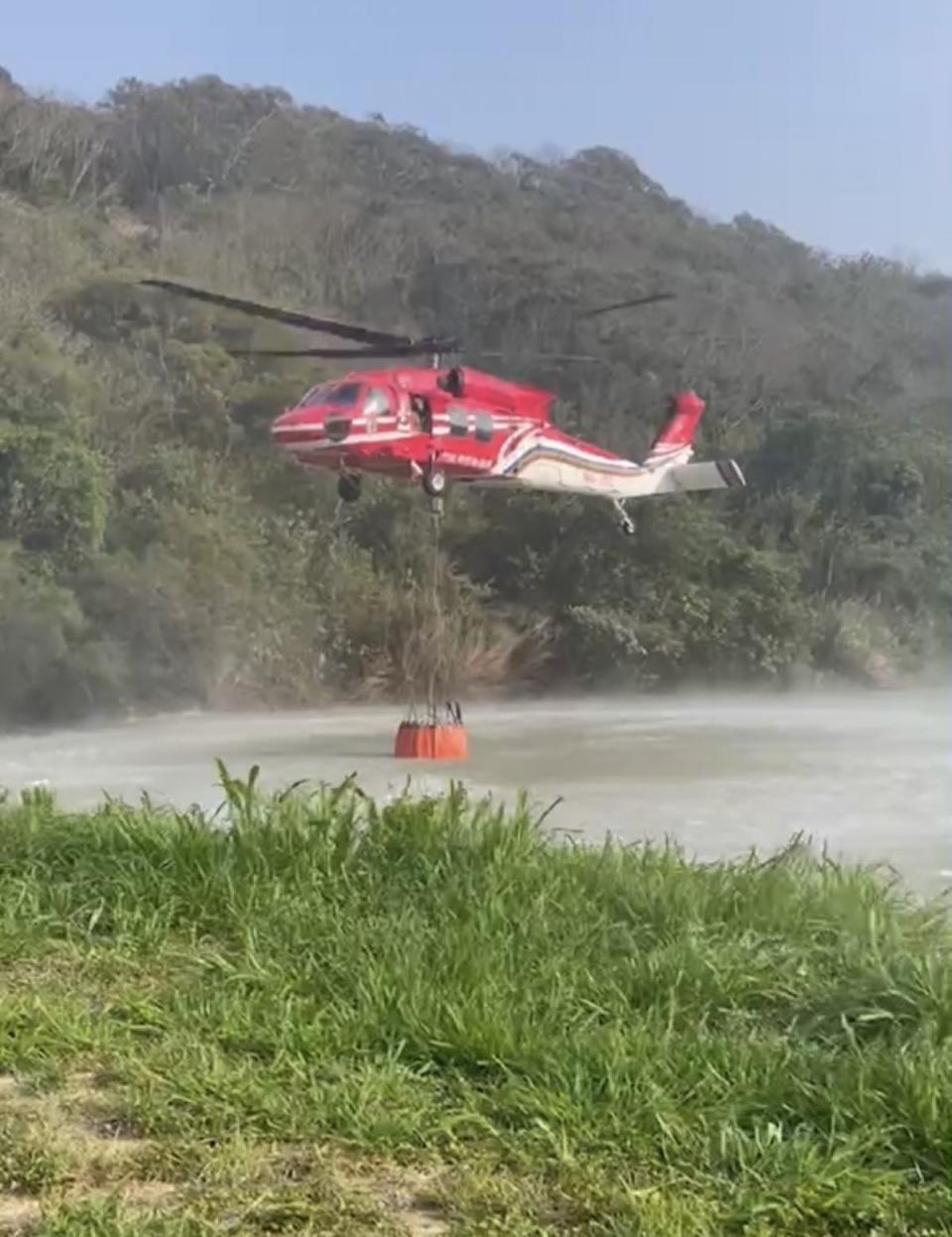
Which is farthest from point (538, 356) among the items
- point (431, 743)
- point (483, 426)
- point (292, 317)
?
point (431, 743)

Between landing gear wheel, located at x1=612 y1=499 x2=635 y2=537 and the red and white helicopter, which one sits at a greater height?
the red and white helicopter

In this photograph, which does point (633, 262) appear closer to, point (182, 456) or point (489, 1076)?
point (182, 456)

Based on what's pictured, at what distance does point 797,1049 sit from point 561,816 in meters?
1.48

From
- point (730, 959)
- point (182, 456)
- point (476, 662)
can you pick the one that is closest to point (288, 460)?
point (182, 456)

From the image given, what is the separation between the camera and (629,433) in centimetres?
402

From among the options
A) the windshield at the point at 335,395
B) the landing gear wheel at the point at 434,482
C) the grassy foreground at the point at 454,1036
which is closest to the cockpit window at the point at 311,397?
the windshield at the point at 335,395

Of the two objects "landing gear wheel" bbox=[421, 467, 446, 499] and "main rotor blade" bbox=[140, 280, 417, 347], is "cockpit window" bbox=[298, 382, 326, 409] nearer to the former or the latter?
"main rotor blade" bbox=[140, 280, 417, 347]

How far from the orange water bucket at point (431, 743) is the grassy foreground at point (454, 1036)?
2.21 ft

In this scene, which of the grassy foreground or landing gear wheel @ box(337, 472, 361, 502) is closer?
the grassy foreground

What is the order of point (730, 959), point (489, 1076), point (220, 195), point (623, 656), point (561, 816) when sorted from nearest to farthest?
point (489, 1076), point (730, 959), point (561, 816), point (623, 656), point (220, 195)

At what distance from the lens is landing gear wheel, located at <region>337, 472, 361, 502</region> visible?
12.9 ft

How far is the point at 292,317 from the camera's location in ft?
13.5

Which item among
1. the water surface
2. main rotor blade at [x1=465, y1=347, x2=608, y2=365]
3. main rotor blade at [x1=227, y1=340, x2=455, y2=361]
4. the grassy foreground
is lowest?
the grassy foreground

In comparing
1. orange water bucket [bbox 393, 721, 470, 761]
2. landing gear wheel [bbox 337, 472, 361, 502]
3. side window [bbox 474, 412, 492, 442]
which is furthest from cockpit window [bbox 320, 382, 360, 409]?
orange water bucket [bbox 393, 721, 470, 761]
